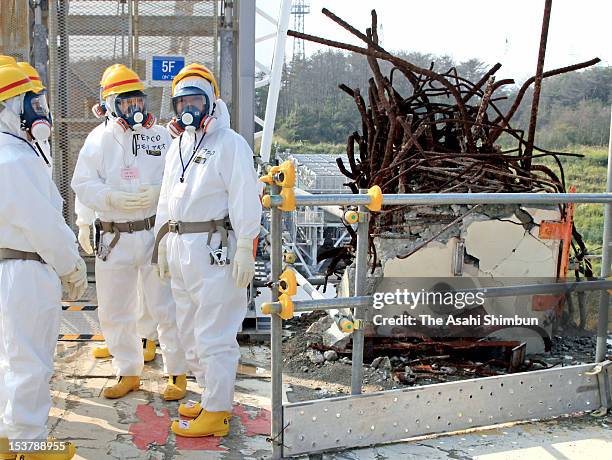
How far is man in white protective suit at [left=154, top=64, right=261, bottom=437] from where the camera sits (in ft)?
11.9

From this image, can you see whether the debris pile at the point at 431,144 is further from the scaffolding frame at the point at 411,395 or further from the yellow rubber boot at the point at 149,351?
the yellow rubber boot at the point at 149,351

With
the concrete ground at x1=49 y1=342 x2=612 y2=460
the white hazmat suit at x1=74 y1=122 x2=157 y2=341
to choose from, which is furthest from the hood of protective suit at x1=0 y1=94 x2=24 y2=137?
the concrete ground at x1=49 y1=342 x2=612 y2=460

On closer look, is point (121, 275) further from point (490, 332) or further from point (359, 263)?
point (490, 332)

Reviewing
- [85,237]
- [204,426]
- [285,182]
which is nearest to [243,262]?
[285,182]

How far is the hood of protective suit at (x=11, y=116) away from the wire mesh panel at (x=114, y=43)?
Result: 2542mm

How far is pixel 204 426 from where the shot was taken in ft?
12.1

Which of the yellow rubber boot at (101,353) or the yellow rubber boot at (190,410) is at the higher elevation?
the yellow rubber boot at (101,353)

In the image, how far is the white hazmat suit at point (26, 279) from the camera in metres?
3.04

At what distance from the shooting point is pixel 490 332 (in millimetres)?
5047

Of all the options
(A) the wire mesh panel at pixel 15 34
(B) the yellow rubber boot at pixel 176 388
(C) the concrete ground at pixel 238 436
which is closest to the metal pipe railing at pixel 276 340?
(C) the concrete ground at pixel 238 436

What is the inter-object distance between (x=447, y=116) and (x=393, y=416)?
3.10 meters

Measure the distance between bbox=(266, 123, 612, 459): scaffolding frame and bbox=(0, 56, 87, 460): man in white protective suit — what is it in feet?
3.53

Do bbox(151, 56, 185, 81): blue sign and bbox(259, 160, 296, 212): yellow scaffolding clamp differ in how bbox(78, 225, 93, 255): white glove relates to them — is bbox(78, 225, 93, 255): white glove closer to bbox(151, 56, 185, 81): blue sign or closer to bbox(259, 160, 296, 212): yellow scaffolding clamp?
bbox(151, 56, 185, 81): blue sign

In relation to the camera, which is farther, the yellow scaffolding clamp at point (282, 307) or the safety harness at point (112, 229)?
the safety harness at point (112, 229)
